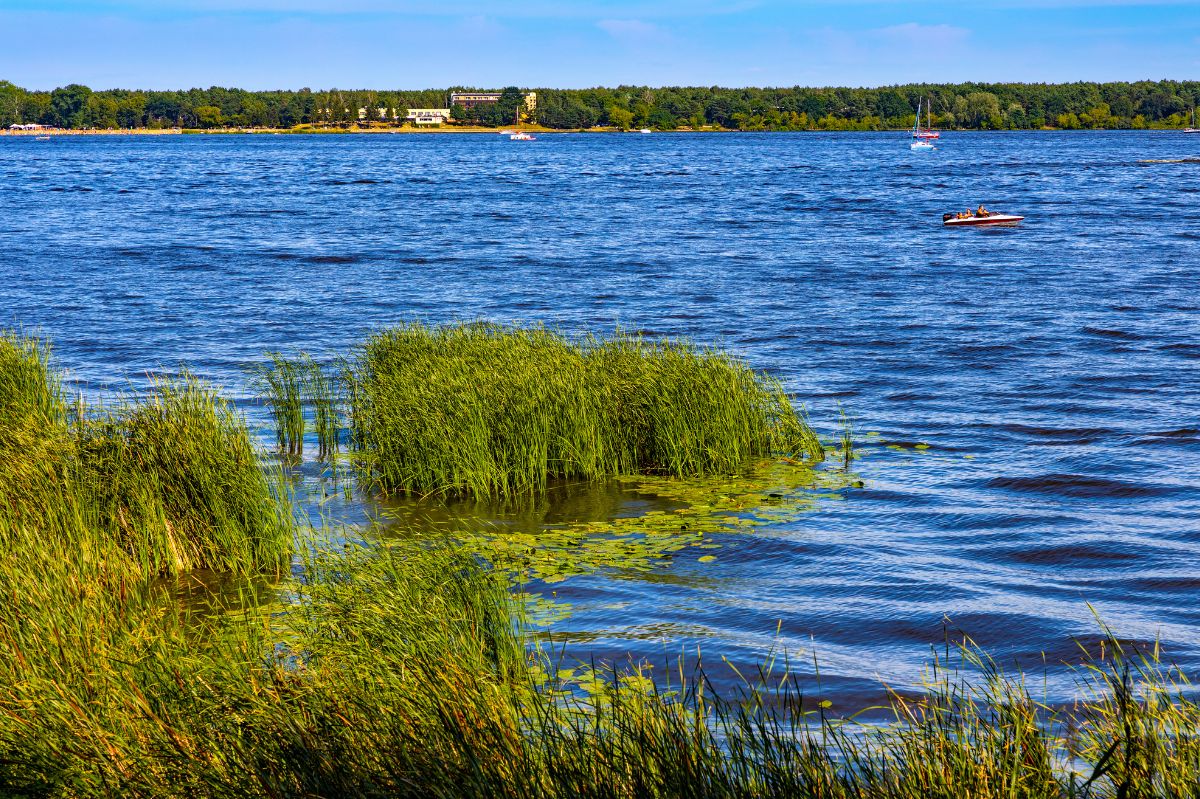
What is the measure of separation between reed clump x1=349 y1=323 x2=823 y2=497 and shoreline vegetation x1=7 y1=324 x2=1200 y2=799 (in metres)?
0.40

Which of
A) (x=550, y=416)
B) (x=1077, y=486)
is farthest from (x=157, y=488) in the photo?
(x=1077, y=486)

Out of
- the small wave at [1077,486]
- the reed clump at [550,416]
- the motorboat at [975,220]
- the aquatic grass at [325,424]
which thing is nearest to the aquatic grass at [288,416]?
the aquatic grass at [325,424]

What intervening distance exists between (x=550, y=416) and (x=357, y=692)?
7.49m

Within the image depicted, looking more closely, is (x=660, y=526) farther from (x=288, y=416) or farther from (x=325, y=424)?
(x=288, y=416)

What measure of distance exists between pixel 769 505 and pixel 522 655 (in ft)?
18.2

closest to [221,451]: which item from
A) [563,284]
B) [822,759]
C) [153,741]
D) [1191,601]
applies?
[153,741]

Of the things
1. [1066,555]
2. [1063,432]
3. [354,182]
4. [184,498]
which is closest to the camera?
[184,498]

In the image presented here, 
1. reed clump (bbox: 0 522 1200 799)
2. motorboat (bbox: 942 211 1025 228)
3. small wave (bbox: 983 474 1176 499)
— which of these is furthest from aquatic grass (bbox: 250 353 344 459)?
motorboat (bbox: 942 211 1025 228)

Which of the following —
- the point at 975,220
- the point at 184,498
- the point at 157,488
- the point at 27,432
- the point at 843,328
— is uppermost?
the point at 975,220

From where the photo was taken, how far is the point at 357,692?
5.68 m

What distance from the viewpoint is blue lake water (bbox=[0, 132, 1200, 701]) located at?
9836mm

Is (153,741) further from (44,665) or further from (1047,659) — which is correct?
(1047,659)

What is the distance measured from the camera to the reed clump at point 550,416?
12766 millimetres

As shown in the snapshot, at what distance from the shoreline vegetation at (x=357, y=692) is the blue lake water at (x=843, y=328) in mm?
1166
